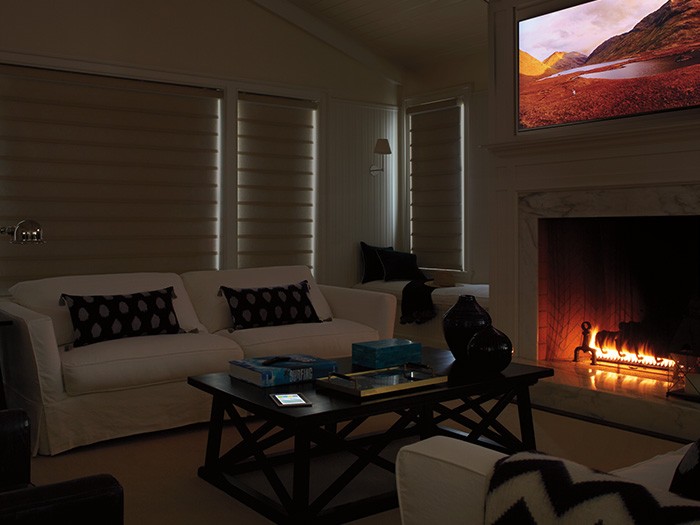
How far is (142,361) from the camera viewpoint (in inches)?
141

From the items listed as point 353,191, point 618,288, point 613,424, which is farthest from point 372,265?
point 613,424

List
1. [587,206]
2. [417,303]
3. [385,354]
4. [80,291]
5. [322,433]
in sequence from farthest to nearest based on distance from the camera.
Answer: [417,303], [587,206], [80,291], [385,354], [322,433]

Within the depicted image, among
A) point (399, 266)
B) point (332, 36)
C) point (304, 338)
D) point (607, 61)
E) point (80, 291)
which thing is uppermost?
point (332, 36)

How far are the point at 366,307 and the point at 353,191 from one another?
2.36 meters

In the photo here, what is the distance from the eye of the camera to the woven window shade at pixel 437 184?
646 centimetres

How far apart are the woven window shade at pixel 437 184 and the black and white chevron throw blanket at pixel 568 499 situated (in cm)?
507

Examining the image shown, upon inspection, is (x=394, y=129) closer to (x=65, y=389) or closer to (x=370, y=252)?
(x=370, y=252)

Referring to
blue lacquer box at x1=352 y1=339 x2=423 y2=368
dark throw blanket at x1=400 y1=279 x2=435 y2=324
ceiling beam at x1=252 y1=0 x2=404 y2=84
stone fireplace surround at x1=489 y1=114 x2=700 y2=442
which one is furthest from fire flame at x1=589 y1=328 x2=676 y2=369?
ceiling beam at x1=252 y1=0 x2=404 y2=84

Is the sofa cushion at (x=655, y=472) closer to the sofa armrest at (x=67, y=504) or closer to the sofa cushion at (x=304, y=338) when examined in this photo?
the sofa armrest at (x=67, y=504)

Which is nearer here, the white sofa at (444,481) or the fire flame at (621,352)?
the white sofa at (444,481)

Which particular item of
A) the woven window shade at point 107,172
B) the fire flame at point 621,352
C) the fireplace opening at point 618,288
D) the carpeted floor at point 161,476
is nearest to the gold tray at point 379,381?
the carpeted floor at point 161,476

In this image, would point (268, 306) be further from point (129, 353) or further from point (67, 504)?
point (67, 504)

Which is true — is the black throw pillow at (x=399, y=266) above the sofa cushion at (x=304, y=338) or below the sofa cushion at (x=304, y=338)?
above

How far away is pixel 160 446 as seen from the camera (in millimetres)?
3553
